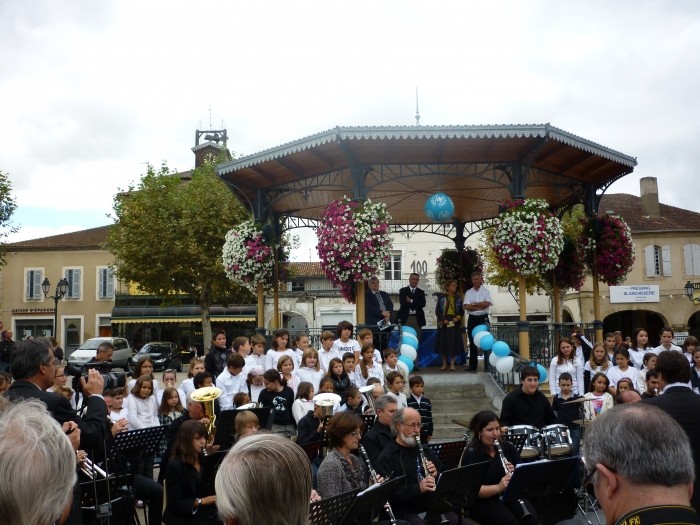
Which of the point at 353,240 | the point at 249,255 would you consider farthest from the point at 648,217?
the point at 353,240

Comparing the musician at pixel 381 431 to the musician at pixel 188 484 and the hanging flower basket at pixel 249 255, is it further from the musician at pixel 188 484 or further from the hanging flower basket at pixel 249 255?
the hanging flower basket at pixel 249 255

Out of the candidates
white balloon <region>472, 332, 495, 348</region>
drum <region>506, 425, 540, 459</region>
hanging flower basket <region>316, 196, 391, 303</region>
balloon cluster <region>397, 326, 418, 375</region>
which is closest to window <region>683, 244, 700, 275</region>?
white balloon <region>472, 332, 495, 348</region>

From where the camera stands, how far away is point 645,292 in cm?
3938

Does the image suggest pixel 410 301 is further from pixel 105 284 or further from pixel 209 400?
pixel 105 284

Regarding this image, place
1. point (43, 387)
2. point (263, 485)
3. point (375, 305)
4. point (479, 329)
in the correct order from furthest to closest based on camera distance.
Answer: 1. point (375, 305)
2. point (479, 329)
3. point (43, 387)
4. point (263, 485)

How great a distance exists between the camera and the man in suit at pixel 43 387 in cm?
442

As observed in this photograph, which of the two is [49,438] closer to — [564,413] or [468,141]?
[564,413]

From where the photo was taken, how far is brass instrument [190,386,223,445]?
709 cm

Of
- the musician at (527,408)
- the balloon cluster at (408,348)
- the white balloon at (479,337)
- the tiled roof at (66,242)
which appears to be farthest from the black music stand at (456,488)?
the tiled roof at (66,242)

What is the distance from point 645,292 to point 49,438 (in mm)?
41502

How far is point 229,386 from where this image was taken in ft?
31.9

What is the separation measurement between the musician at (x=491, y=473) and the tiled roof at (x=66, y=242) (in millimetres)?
46059

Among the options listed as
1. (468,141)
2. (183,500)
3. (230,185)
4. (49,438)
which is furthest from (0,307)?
(49,438)

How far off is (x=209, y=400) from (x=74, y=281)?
152 feet
